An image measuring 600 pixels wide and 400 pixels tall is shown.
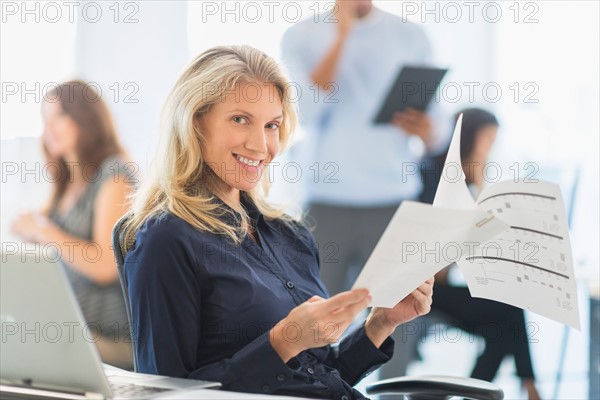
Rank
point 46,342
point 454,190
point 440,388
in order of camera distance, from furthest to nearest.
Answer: point 440,388
point 454,190
point 46,342

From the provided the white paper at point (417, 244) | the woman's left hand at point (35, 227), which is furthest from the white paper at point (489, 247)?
the woman's left hand at point (35, 227)

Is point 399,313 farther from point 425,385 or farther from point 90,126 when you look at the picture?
point 90,126

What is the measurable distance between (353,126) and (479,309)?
2.68 ft

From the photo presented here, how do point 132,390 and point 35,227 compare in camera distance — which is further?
point 35,227

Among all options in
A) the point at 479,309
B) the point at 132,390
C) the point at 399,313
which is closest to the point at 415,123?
the point at 479,309

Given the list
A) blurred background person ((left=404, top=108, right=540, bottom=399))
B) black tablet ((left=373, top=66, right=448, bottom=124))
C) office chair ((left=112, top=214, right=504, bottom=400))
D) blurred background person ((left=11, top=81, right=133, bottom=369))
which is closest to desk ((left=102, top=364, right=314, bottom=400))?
office chair ((left=112, top=214, right=504, bottom=400))

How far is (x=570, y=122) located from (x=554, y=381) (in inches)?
43.7

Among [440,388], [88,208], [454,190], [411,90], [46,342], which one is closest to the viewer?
[46,342]

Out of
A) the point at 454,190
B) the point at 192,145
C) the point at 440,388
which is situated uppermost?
the point at 192,145

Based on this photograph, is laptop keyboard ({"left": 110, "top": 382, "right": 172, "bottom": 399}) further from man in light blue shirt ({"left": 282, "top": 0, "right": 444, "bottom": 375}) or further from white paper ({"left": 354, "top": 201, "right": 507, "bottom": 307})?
man in light blue shirt ({"left": 282, "top": 0, "right": 444, "bottom": 375})

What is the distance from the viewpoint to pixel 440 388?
1590 mm

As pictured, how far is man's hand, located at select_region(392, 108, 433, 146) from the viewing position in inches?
118

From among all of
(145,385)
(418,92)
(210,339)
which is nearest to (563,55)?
(418,92)

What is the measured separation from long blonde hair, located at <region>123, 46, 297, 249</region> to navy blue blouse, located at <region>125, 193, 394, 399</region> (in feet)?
0.15
